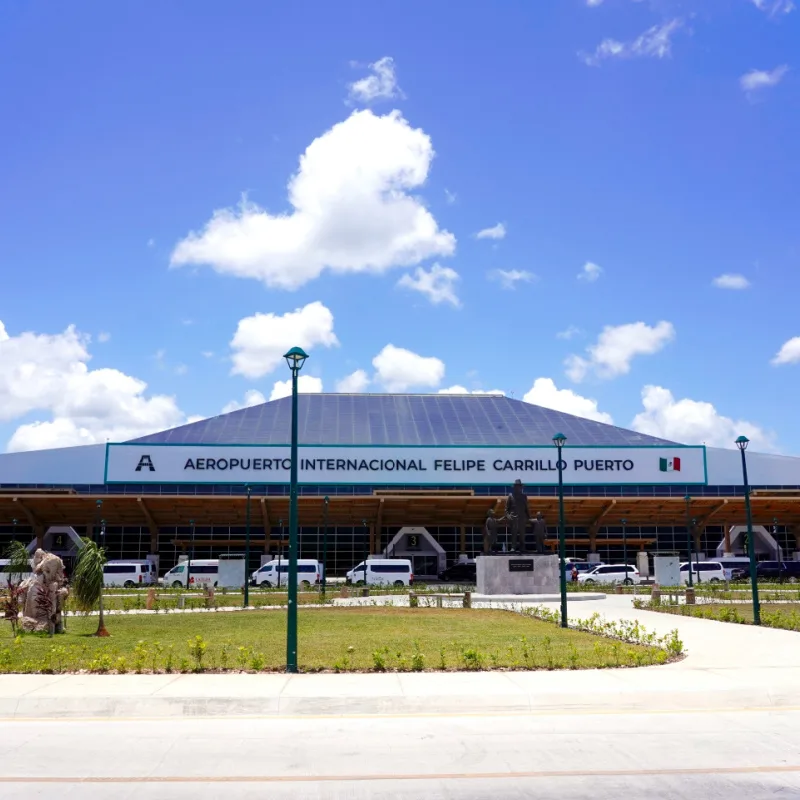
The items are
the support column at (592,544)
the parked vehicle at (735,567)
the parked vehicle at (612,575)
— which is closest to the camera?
the parked vehicle at (612,575)

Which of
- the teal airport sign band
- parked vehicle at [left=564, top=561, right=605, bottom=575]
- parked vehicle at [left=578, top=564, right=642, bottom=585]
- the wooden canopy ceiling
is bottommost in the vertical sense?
parked vehicle at [left=578, top=564, right=642, bottom=585]

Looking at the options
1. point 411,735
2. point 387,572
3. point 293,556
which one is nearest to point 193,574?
point 387,572

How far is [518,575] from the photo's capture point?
135 ft

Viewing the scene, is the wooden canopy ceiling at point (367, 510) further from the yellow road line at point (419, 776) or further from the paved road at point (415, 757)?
the yellow road line at point (419, 776)

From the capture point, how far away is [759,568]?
6444cm

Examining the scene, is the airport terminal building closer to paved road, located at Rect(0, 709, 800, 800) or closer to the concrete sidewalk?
the concrete sidewalk

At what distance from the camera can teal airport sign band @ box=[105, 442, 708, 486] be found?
73500 mm

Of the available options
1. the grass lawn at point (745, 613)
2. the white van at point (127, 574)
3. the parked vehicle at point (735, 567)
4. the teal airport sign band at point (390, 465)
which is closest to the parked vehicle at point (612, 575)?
the parked vehicle at point (735, 567)

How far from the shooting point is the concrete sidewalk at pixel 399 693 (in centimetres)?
1195

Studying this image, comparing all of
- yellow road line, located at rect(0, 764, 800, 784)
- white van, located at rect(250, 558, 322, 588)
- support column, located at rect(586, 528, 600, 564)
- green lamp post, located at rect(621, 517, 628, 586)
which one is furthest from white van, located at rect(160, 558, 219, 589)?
yellow road line, located at rect(0, 764, 800, 784)

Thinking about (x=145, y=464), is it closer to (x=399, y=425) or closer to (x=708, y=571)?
(x=399, y=425)

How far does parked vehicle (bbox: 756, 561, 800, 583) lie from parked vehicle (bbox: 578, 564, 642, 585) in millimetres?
9636

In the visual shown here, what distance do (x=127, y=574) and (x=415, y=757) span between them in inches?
2219

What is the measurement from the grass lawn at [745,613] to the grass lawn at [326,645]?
5.80 m
